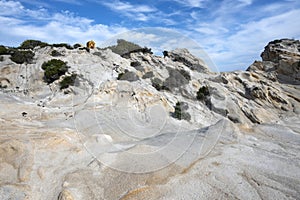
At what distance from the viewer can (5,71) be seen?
24438 millimetres

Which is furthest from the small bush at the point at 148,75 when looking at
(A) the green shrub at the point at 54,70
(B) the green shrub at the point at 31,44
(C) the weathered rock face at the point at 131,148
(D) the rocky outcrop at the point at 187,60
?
(B) the green shrub at the point at 31,44

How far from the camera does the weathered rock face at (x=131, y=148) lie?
5855 millimetres

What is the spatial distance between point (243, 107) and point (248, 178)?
64.5ft

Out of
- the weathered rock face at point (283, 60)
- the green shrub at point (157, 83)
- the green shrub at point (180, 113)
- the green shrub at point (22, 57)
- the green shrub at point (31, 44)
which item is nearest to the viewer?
the green shrub at point (180, 113)

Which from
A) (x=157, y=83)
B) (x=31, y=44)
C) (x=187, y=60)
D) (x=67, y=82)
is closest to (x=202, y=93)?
(x=157, y=83)

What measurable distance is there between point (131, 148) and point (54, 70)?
19.3m

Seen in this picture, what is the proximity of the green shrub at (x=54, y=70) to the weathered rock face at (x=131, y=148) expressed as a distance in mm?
869

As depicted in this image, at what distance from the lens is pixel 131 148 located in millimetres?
8305

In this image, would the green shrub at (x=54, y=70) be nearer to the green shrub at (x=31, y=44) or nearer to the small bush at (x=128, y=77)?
the small bush at (x=128, y=77)

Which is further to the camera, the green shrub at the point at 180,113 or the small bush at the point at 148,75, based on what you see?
the small bush at the point at 148,75

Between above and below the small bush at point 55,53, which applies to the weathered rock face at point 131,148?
below

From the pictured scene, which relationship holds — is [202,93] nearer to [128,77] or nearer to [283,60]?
[128,77]

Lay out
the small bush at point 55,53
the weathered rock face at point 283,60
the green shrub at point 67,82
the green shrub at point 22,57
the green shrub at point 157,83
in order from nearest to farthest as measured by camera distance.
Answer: the green shrub at point 67,82 < the green shrub at point 157,83 < the green shrub at point 22,57 < the small bush at point 55,53 < the weathered rock face at point 283,60

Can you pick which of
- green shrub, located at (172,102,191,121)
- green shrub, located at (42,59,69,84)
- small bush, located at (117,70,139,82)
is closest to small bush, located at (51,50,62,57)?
green shrub, located at (42,59,69,84)
